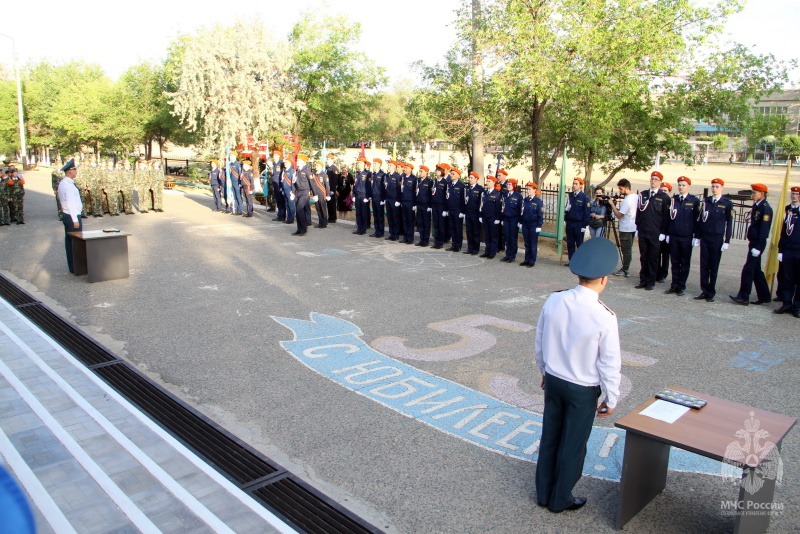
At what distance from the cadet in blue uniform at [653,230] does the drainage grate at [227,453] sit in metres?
8.15

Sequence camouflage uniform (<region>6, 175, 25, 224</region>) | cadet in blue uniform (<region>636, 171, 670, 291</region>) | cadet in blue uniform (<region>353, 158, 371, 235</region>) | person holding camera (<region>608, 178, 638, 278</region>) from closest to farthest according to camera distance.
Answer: cadet in blue uniform (<region>636, 171, 670, 291</region>)
person holding camera (<region>608, 178, 638, 278</region>)
cadet in blue uniform (<region>353, 158, 371, 235</region>)
camouflage uniform (<region>6, 175, 25, 224</region>)

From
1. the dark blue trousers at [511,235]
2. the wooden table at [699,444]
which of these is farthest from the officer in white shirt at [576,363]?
the dark blue trousers at [511,235]

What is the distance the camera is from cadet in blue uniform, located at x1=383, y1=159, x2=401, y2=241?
15.8 metres

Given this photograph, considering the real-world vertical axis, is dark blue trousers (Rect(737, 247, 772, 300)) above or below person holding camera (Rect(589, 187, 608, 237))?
below

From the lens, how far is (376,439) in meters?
5.13

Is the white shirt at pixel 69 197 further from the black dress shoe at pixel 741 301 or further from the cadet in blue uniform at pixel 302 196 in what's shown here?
the black dress shoe at pixel 741 301

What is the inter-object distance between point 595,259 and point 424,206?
11362 mm

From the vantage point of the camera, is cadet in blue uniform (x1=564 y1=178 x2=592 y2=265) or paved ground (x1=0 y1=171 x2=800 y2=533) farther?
cadet in blue uniform (x1=564 y1=178 x2=592 y2=265)

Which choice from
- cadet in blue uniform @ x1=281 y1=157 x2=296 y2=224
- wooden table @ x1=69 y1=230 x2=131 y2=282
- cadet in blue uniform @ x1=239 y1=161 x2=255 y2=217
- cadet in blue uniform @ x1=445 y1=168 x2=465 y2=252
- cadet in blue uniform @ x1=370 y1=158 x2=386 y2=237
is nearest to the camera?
wooden table @ x1=69 y1=230 x2=131 y2=282

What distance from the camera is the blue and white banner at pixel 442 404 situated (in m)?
4.90

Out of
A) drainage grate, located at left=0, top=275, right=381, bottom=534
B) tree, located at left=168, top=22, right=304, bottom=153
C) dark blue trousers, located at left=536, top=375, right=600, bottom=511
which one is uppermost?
tree, located at left=168, top=22, right=304, bottom=153

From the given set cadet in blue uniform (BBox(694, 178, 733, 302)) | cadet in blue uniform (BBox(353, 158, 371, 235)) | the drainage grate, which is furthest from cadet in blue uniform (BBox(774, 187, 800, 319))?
cadet in blue uniform (BBox(353, 158, 371, 235))

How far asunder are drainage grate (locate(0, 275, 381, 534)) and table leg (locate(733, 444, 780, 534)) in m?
2.20

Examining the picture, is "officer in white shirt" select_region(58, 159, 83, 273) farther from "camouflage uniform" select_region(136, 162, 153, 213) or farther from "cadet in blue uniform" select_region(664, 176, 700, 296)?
"cadet in blue uniform" select_region(664, 176, 700, 296)
